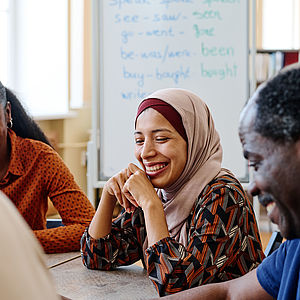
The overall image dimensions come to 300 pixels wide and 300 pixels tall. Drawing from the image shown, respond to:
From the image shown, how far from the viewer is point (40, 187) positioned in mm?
1936

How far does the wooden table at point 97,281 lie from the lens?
1.34 meters

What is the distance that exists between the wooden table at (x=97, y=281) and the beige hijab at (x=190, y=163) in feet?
0.51

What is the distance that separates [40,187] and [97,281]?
562 millimetres

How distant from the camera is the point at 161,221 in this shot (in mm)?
1500

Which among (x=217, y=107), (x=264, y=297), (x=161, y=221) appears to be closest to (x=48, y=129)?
(x=217, y=107)

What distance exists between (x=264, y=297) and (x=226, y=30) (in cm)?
225

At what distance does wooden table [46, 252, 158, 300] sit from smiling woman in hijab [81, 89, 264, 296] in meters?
0.04

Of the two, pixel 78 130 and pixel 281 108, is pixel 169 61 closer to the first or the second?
pixel 78 130

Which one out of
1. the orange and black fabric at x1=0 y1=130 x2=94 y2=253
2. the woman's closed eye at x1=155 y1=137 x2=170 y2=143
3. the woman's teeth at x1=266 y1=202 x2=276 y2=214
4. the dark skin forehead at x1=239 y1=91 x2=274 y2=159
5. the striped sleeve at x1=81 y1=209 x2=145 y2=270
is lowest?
the striped sleeve at x1=81 y1=209 x2=145 y2=270

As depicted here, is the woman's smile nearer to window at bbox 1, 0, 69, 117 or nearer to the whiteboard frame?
the whiteboard frame

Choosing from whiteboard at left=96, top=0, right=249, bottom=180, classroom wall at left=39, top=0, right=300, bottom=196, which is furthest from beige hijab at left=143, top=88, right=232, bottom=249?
classroom wall at left=39, top=0, right=300, bottom=196

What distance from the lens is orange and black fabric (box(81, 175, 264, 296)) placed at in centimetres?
140

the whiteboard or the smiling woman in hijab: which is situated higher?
the whiteboard

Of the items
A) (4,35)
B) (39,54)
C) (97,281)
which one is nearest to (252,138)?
(97,281)
